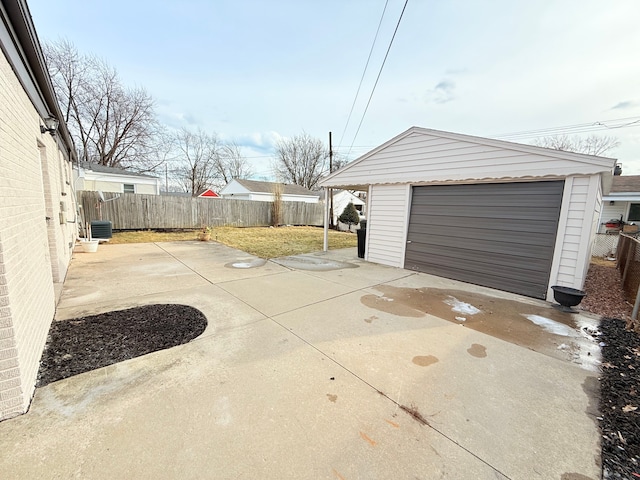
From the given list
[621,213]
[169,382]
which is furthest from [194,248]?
[621,213]

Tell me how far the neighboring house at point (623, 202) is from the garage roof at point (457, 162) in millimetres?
11977

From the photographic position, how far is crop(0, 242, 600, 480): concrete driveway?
150 centimetres

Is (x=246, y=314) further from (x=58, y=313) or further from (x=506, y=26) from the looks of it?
(x=506, y=26)

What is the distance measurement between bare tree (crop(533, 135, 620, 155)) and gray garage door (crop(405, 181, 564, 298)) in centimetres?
2369

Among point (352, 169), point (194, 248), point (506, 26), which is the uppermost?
point (506, 26)

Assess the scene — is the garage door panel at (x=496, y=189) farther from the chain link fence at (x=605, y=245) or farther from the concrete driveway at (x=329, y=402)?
the chain link fence at (x=605, y=245)

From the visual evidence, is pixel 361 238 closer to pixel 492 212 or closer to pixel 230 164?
pixel 492 212

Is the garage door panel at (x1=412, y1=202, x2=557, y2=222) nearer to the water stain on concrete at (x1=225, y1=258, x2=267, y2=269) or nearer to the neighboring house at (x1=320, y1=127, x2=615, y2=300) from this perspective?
the neighboring house at (x1=320, y1=127, x2=615, y2=300)

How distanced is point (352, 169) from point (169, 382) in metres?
6.64

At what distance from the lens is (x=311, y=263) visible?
7035mm

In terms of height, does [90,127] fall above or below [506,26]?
above

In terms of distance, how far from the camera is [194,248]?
28.7 feet

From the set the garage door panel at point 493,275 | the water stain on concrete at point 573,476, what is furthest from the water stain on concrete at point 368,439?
the garage door panel at point 493,275

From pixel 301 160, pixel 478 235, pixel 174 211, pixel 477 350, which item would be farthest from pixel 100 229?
pixel 301 160
